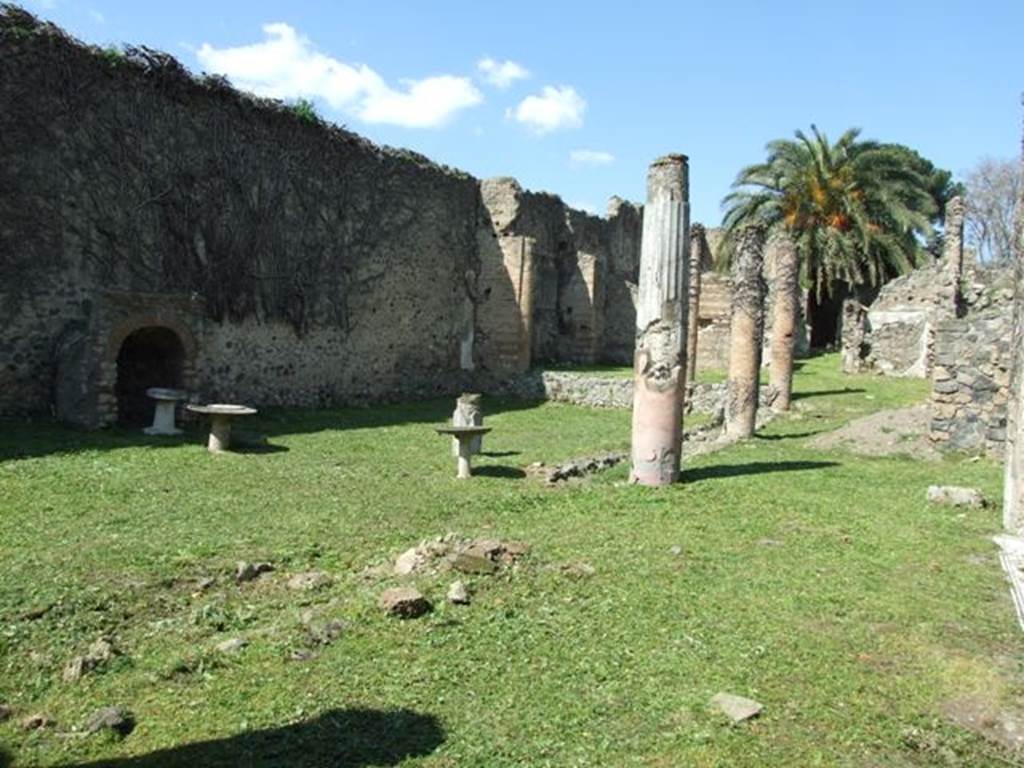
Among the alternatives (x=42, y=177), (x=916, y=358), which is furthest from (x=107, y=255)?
(x=916, y=358)

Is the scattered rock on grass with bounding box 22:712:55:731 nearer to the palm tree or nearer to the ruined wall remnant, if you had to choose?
the ruined wall remnant

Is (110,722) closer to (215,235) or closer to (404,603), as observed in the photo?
(404,603)

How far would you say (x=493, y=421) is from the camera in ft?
53.7

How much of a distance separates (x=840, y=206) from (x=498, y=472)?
837 inches

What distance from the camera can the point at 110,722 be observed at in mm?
4027

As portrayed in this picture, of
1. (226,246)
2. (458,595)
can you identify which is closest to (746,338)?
(226,246)

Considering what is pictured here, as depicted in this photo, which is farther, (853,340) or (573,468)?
(853,340)

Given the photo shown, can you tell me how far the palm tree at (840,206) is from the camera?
27.9m

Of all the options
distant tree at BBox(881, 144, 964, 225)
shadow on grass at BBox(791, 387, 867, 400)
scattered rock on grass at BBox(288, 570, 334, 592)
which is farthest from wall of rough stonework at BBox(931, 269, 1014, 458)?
distant tree at BBox(881, 144, 964, 225)

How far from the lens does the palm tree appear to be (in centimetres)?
2786

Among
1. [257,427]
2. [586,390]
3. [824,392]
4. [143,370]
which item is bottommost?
[257,427]

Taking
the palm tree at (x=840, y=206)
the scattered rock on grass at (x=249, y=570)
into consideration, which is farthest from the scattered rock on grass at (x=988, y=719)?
the palm tree at (x=840, y=206)

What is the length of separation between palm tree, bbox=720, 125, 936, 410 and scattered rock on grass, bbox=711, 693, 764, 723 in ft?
81.3

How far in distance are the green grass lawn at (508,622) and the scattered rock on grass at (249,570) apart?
0.26ft
